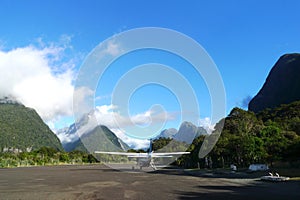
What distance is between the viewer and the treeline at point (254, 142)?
116 ft

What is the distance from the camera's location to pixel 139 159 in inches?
1885

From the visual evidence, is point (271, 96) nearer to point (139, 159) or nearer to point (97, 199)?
point (139, 159)

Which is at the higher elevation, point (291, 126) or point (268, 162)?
point (291, 126)

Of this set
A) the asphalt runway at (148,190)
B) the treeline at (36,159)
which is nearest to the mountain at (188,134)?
the treeline at (36,159)

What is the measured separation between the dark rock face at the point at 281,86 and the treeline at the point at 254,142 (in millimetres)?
31182

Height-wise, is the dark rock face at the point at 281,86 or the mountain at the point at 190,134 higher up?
the dark rock face at the point at 281,86

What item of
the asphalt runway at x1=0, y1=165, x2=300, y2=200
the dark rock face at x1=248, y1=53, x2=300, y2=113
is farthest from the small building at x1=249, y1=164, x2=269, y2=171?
the dark rock face at x1=248, y1=53, x2=300, y2=113

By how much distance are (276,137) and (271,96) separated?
71.5 m

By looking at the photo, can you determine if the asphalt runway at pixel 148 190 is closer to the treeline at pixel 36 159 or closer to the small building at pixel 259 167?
the small building at pixel 259 167

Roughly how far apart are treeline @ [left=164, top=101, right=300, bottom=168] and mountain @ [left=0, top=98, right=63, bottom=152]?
94.4 meters

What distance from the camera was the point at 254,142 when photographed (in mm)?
37062

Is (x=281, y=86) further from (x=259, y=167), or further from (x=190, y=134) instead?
(x=259, y=167)

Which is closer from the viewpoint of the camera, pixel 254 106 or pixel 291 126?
pixel 291 126

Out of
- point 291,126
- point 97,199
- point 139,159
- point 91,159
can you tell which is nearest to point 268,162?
point 291,126
